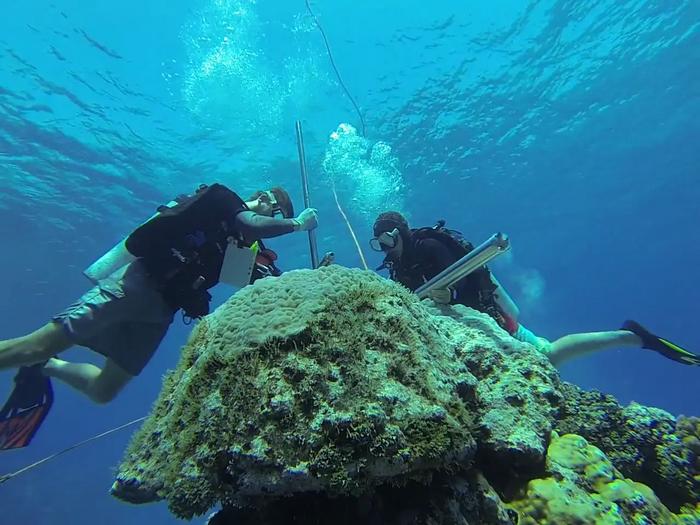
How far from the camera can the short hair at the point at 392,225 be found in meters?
5.89

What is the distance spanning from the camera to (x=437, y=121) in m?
21.8

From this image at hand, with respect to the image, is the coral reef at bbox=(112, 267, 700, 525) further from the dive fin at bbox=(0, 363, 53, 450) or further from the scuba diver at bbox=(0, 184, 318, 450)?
the dive fin at bbox=(0, 363, 53, 450)

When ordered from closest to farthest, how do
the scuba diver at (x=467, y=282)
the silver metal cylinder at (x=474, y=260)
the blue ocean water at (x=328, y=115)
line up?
the silver metal cylinder at (x=474, y=260) → the scuba diver at (x=467, y=282) → the blue ocean water at (x=328, y=115)

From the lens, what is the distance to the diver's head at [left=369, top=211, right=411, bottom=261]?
5.79 m

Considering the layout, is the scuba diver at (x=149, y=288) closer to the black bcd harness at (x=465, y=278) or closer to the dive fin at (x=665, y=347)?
the black bcd harness at (x=465, y=278)

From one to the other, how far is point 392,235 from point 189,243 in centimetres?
278

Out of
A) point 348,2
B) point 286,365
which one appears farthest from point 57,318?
point 348,2

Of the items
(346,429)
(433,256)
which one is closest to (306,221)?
(433,256)

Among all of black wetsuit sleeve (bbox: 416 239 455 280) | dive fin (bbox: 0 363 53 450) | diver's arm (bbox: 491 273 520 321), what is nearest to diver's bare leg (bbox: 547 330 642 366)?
diver's arm (bbox: 491 273 520 321)

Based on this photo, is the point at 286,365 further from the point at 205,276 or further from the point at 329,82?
the point at 329,82

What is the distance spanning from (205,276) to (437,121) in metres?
19.9

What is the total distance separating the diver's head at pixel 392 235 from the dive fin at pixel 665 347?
3.52m

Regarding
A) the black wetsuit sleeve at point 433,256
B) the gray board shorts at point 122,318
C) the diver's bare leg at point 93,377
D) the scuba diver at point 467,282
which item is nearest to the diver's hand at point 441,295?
the scuba diver at point 467,282

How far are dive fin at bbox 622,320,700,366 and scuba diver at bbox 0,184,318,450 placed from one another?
15.9ft
